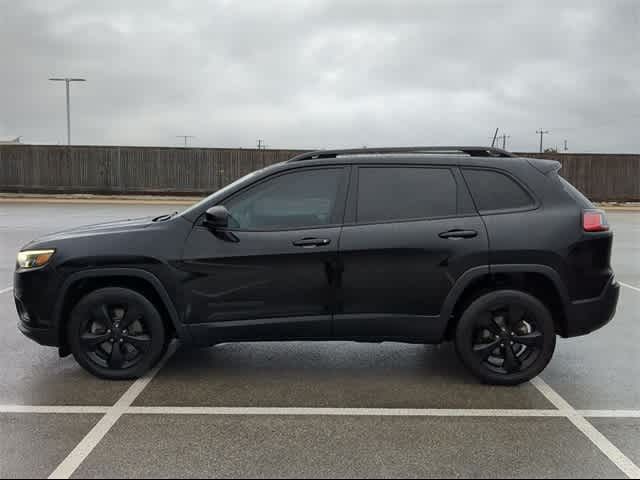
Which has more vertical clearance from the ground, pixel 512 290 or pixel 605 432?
pixel 512 290

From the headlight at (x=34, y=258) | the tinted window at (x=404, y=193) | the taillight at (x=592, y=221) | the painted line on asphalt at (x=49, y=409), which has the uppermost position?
the tinted window at (x=404, y=193)

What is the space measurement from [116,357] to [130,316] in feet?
1.16

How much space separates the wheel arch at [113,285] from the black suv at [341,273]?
12mm

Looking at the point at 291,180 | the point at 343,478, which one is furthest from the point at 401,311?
the point at 343,478

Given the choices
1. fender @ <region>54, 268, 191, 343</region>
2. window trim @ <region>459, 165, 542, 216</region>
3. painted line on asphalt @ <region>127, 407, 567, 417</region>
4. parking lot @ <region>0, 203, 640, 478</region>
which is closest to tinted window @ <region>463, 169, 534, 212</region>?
window trim @ <region>459, 165, 542, 216</region>

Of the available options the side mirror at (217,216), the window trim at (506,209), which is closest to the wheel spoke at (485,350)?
the window trim at (506,209)

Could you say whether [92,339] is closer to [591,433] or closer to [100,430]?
[100,430]

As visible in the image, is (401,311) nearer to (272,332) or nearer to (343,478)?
(272,332)

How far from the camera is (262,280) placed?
4.78m

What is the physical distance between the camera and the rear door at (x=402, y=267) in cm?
479

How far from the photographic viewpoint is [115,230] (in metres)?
4.95

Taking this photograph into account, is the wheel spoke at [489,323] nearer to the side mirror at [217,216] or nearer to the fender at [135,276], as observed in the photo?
the side mirror at [217,216]

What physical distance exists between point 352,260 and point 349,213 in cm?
38

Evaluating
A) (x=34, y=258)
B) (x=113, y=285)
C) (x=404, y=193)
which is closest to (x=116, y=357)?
(x=113, y=285)
